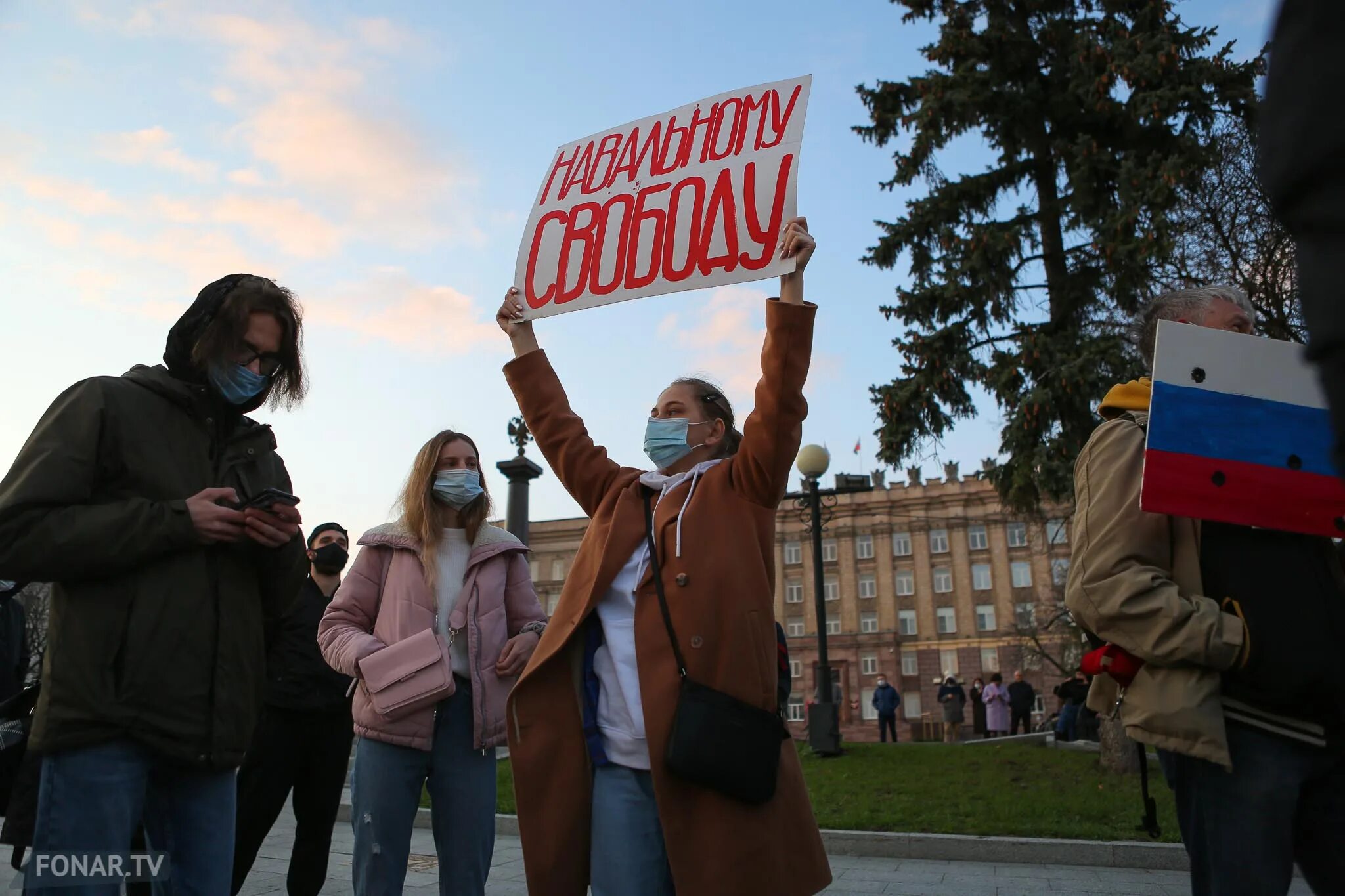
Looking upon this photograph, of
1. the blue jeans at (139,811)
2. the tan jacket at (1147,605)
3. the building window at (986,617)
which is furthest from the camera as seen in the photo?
the building window at (986,617)

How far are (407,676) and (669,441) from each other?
1376 millimetres

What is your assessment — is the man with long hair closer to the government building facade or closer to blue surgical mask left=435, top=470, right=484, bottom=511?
blue surgical mask left=435, top=470, right=484, bottom=511

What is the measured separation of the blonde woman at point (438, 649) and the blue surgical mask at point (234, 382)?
1271 millimetres

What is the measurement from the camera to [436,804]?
147 inches

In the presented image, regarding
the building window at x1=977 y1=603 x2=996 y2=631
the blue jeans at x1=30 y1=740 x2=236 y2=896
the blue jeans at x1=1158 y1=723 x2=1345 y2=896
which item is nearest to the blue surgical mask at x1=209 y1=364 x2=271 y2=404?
the blue jeans at x1=30 y1=740 x2=236 y2=896

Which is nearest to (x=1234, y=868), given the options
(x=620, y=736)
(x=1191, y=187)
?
(x=620, y=736)

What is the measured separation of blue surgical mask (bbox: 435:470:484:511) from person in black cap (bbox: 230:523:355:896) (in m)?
0.95

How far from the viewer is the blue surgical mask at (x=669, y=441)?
3.31 meters

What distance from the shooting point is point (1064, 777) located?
34.7ft

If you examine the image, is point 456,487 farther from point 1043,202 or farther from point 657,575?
point 1043,202

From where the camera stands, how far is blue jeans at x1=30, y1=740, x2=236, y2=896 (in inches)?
91.0

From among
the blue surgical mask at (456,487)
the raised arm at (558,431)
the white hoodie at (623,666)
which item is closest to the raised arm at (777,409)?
the white hoodie at (623,666)

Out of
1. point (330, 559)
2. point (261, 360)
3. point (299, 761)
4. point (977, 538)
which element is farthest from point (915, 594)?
point (261, 360)

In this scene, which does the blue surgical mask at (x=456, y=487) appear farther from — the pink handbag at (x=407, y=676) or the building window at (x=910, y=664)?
the building window at (x=910, y=664)
